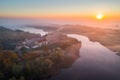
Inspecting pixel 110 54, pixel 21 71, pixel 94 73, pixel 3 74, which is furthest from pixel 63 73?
pixel 110 54

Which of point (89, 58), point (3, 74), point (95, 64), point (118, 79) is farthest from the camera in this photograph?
point (89, 58)

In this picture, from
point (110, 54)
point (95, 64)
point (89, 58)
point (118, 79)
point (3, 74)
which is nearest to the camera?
point (3, 74)

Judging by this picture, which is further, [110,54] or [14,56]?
[110,54]

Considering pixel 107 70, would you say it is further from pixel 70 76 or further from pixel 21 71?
pixel 21 71

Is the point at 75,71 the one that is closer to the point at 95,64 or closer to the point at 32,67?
the point at 95,64

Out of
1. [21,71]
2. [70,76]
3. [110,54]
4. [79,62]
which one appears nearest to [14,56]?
[21,71]

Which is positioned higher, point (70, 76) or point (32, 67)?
point (32, 67)

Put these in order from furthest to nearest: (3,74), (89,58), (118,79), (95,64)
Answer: (89,58), (95,64), (118,79), (3,74)

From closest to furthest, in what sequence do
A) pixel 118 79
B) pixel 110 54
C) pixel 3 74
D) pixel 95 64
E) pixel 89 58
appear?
1. pixel 3 74
2. pixel 118 79
3. pixel 95 64
4. pixel 89 58
5. pixel 110 54

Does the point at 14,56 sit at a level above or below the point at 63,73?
above
